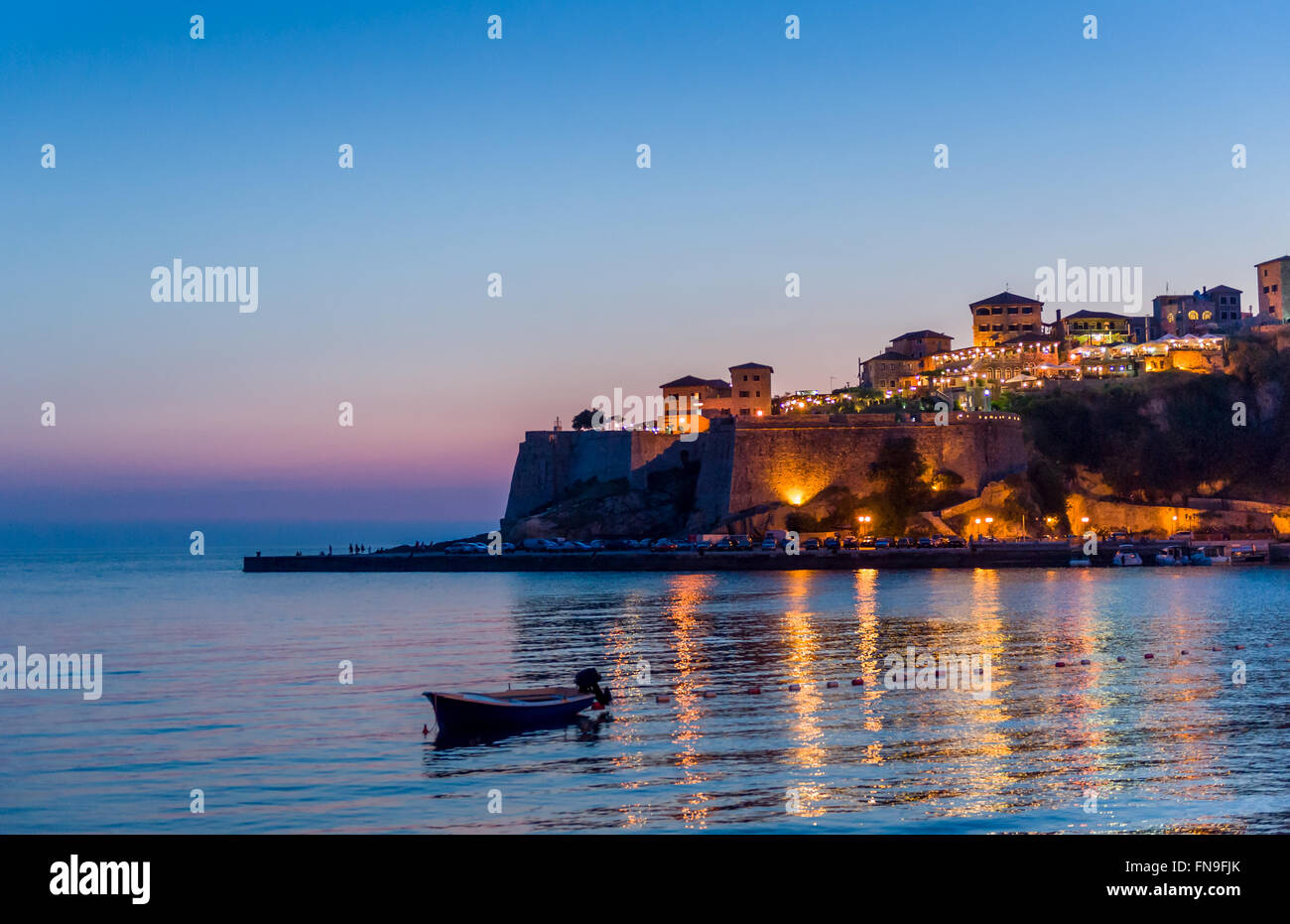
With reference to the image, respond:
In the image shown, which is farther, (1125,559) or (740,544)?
(740,544)

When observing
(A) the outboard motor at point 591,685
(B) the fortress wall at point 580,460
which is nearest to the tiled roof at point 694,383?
(B) the fortress wall at point 580,460

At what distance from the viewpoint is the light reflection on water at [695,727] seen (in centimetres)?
1142

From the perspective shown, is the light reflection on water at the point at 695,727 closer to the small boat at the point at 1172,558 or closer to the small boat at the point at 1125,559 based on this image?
the small boat at the point at 1125,559

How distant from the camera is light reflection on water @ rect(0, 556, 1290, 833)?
11422 millimetres

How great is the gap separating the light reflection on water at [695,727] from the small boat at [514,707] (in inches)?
A: 17.0

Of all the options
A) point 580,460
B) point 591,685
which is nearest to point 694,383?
point 580,460

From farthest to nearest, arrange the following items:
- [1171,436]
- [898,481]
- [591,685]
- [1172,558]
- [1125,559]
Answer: [1171,436] < [898,481] < [1172,558] < [1125,559] < [591,685]

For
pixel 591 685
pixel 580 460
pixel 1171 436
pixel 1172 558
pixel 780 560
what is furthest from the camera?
pixel 580 460

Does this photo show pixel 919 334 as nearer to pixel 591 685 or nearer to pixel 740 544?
pixel 740 544

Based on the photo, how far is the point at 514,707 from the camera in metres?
15.9

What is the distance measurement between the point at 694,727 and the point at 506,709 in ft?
7.54

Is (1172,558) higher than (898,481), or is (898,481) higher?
(898,481)
